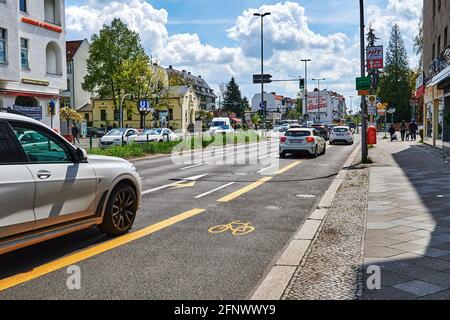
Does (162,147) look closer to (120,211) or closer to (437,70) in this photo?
(437,70)

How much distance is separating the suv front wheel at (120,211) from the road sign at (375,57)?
50.6ft

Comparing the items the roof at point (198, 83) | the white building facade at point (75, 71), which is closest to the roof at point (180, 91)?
the white building facade at point (75, 71)

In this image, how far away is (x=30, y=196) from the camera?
4973 millimetres

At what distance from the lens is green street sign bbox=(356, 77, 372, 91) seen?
57.5 ft

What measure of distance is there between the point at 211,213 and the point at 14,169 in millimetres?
4385

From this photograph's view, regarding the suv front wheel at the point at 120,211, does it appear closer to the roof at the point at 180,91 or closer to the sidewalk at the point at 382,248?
the sidewalk at the point at 382,248

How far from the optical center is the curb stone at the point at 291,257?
174 inches

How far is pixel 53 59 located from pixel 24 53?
157 inches

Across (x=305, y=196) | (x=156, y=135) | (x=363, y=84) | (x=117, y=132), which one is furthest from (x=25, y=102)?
(x=305, y=196)

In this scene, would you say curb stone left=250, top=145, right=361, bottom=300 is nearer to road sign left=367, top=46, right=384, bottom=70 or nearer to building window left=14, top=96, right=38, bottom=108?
road sign left=367, top=46, right=384, bottom=70
